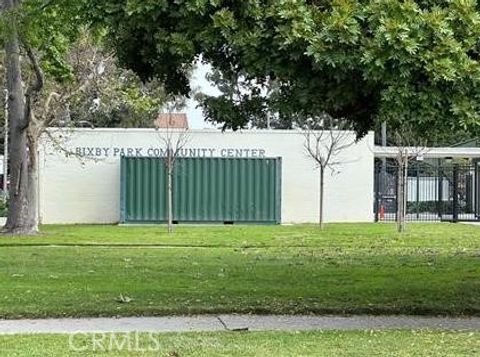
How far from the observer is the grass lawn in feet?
32.8

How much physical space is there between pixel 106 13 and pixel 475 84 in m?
3.86

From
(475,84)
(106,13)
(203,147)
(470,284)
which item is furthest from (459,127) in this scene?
(203,147)

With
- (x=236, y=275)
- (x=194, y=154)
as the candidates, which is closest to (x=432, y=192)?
(x=194, y=154)

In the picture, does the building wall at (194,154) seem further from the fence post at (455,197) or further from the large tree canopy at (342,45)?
the large tree canopy at (342,45)

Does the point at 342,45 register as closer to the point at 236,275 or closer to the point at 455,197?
the point at 236,275

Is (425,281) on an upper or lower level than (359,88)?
lower

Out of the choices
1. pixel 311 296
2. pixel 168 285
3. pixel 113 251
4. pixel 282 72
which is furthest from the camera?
pixel 113 251

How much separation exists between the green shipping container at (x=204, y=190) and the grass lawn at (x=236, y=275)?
787 cm

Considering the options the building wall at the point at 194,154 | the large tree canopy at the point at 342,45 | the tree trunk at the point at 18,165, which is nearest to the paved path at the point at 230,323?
the large tree canopy at the point at 342,45

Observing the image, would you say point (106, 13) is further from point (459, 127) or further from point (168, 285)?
point (168, 285)

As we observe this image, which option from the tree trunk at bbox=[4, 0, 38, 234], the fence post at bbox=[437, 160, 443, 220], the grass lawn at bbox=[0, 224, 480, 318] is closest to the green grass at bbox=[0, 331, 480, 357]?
the grass lawn at bbox=[0, 224, 480, 318]

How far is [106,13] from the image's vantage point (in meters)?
8.55

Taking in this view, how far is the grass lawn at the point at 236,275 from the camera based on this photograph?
32.8ft

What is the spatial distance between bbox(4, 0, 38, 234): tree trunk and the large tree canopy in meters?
14.9
